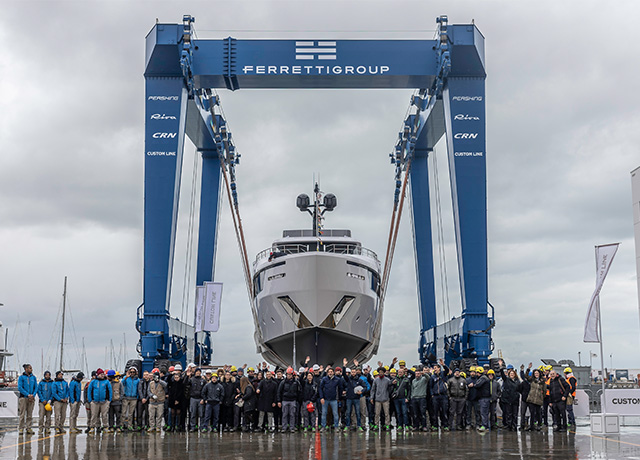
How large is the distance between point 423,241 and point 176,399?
21.3 meters

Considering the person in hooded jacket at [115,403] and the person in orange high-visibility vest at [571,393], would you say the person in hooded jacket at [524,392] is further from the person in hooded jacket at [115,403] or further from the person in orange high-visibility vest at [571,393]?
the person in hooded jacket at [115,403]

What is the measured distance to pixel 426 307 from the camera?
1380 inches

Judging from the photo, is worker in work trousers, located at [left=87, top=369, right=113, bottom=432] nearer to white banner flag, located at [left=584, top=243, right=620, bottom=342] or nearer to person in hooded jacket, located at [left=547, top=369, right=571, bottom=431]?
person in hooded jacket, located at [left=547, top=369, right=571, bottom=431]

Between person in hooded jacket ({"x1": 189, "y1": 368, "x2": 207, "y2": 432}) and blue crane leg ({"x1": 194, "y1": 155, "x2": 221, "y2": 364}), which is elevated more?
blue crane leg ({"x1": 194, "y1": 155, "x2": 221, "y2": 364})

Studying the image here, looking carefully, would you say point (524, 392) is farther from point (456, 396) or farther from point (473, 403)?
point (456, 396)

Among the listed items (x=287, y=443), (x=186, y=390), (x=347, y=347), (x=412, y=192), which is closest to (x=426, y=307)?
(x=412, y=192)

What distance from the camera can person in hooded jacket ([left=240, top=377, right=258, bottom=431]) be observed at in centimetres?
1567

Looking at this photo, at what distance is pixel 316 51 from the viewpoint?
23922 mm

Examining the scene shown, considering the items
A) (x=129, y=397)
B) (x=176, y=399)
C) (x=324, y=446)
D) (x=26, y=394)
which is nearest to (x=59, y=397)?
(x=26, y=394)

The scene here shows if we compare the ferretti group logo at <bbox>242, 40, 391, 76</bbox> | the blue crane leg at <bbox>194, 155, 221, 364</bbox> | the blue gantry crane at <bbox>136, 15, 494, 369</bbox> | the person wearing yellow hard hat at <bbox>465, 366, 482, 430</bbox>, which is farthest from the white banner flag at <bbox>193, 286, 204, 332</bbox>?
the person wearing yellow hard hat at <bbox>465, 366, 482, 430</bbox>

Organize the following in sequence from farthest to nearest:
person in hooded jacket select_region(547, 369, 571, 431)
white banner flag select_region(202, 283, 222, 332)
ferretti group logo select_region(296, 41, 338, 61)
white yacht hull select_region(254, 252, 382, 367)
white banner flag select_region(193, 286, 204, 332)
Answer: white yacht hull select_region(254, 252, 382, 367) → ferretti group logo select_region(296, 41, 338, 61) → white banner flag select_region(202, 283, 222, 332) → white banner flag select_region(193, 286, 204, 332) → person in hooded jacket select_region(547, 369, 571, 431)

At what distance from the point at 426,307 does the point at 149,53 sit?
18.1 metres

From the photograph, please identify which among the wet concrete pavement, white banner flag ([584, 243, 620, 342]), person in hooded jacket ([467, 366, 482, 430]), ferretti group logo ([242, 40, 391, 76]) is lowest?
the wet concrete pavement

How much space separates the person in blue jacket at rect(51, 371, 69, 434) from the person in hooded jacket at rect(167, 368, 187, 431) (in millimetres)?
2267
